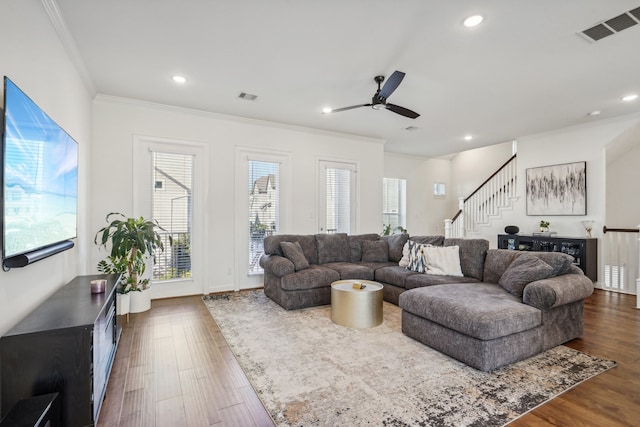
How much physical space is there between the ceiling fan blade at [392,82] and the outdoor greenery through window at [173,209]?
9.95 ft

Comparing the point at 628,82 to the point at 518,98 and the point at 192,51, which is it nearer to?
the point at 518,98

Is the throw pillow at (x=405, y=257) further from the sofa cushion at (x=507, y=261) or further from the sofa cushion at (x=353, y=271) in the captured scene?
the sofa cushion at (x=507, y=261)

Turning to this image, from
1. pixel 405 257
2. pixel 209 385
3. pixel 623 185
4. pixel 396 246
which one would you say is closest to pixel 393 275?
pixel 405 257

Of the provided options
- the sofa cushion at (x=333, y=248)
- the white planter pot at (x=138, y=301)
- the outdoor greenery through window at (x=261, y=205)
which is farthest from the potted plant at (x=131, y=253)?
the sofa cushion at (x=333, y=248)

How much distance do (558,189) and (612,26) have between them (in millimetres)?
3828

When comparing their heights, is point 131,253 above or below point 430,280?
above

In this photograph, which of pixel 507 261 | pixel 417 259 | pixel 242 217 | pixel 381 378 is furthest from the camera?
pixel 242 217

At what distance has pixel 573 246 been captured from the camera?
519cm

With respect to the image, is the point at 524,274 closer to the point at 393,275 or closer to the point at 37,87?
the point at 393,275

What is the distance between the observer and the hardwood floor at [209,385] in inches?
73.4

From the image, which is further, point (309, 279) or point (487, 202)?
point (487, 202)

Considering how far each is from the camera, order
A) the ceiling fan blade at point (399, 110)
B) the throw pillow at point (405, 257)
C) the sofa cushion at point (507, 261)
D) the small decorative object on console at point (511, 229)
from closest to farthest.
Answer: the sofa cushion at point (507, 261), the ceiling fan blade at point (399, 110), the throw pillow at point (405, 257), the small decorative object on console at point (511, 229)

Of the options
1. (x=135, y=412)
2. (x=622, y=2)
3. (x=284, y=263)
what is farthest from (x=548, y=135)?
(x=135, y=412)

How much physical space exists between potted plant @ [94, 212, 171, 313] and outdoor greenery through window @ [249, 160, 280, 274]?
5.05ft
